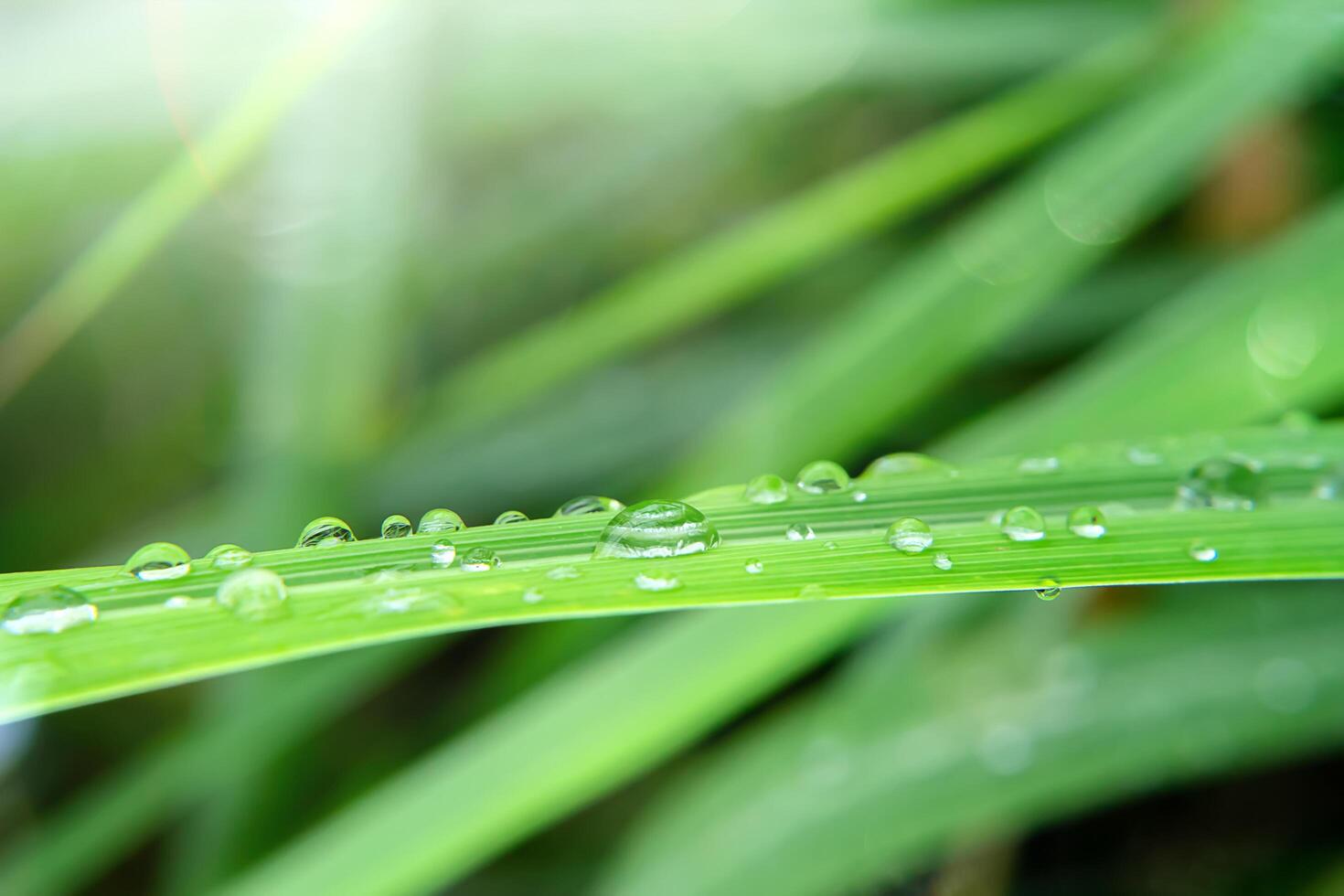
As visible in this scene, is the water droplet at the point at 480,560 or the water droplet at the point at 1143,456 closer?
the water droplet at the point at 480,560

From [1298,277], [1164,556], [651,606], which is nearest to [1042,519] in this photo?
[1164,556]

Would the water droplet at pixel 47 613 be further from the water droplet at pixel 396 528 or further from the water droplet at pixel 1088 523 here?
the water droplet at pixel 1088 523

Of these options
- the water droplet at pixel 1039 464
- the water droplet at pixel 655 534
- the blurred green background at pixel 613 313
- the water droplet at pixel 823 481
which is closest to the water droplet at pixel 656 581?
the water droplet at pixel 655 534

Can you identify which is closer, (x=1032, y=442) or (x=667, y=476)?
(x=1032, y=442)

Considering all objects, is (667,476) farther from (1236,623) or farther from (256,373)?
(1236,623)

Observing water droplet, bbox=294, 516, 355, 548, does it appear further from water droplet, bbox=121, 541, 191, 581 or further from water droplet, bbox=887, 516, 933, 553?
water droplet, bbox=887, 516, 933, 553

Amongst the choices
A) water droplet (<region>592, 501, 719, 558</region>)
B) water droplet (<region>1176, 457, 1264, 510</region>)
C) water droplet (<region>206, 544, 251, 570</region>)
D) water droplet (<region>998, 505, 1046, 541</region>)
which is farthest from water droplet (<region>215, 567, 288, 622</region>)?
water droplet (<region>1176, 457, 1264, 510</region>)

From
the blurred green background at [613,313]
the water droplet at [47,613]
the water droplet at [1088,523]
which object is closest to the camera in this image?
the water droplet at [47,613]
